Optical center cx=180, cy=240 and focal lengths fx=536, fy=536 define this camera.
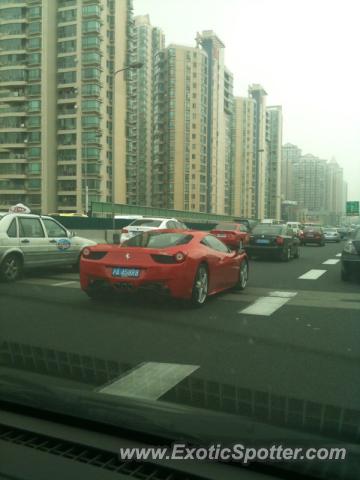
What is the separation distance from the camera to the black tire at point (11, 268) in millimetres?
11094

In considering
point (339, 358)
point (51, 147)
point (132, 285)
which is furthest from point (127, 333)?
point (51, 147)

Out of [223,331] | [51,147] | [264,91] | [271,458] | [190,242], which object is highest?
[264,91]

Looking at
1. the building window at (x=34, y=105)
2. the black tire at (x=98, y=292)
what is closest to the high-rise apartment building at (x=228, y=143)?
the building window at (x=34, y=105)

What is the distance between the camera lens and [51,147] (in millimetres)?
68000

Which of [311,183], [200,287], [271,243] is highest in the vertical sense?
[311,183]

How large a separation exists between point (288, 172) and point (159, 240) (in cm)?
11520

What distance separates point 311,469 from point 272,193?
113985 millimetres

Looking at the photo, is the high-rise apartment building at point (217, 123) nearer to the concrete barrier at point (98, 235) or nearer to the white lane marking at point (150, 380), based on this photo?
the concrete barrier at point (98, 235)

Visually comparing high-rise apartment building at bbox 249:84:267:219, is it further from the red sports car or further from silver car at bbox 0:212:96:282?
the red sports car

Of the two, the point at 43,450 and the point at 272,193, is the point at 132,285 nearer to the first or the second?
the point at 43,450

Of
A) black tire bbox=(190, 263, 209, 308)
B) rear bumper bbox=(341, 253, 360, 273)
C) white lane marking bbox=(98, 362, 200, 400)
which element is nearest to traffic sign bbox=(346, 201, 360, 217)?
rear bumper bbox=(341, 253, 360, 273)

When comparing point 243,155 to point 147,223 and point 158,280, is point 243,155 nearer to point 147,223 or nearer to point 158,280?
point 147,223

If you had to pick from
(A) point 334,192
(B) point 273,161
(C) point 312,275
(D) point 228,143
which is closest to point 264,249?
(C) point 312,275

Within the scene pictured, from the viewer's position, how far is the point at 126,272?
808 centimetres
